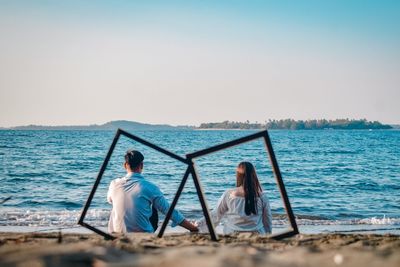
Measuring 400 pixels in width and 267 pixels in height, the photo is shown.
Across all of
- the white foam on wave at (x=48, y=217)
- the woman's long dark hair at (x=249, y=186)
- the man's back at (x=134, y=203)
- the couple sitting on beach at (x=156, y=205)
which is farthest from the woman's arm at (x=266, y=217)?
the white foam on wave at (x=48, y=217)

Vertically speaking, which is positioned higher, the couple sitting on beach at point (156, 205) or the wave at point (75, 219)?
the couple sitting on beach at point (156, 205)

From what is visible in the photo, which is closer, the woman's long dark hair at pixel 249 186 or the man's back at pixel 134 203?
the man's back at pixel 134 203

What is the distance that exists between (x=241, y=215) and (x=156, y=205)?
112cm

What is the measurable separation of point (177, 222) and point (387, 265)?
10.5ft

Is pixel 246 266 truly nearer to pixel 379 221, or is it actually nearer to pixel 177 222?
pixel 177 222

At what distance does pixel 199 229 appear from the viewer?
541cm

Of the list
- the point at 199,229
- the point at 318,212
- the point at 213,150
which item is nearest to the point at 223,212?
the point at 199,229

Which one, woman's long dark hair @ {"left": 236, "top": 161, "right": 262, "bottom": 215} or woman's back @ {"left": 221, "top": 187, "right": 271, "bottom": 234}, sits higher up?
woman's long dark hair @ {"left": 236, "top": 161, "right": 262, "bottom": 215}

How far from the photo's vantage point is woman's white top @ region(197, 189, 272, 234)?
5.90 m

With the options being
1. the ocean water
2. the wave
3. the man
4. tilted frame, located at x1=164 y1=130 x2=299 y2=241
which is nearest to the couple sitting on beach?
the man

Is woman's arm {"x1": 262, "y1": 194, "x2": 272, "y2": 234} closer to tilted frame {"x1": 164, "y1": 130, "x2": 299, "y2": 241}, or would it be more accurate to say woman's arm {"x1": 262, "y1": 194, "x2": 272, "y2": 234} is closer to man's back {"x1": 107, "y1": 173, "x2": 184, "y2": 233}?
man's back {"x1": 107, "y1": 173, "x2": 184, "y2": 233}

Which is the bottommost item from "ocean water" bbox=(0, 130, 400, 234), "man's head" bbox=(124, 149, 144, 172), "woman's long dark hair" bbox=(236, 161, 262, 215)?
"ocean water" bbox=(0, 130, 400, 234)

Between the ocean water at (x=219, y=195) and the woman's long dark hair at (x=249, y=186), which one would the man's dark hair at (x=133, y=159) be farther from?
the ocean water at (x=219, y=195)

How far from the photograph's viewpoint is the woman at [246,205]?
19.3 feet
